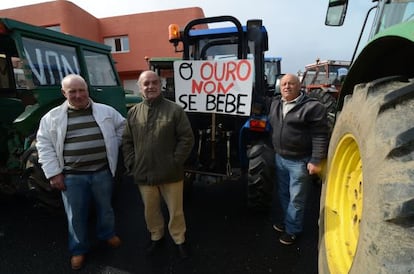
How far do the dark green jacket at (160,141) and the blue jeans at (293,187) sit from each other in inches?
39.4

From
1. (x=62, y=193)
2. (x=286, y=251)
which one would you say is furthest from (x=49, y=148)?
(x=286, y=251)

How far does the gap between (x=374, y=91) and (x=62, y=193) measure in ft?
8.50

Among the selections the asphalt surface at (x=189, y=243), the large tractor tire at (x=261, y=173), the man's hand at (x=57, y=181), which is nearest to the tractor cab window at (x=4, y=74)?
the asphalt surface at (x=189, y=243)

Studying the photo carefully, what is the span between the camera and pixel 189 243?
3068 mm

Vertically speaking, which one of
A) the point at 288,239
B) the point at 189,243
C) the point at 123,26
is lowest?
the point at 189,243

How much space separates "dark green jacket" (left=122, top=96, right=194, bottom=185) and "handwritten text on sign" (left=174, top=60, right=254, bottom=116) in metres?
0.68

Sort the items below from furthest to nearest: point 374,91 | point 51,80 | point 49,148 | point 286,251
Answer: point 51,80
point 286,251
point 49,148
point 374,91

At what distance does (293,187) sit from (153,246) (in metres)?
1.48

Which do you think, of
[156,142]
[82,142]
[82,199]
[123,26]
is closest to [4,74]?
[82,142]

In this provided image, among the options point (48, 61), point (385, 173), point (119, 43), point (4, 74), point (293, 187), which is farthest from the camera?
point (119, 43)

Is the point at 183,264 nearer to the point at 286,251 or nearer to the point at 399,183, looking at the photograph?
the point at 286,251

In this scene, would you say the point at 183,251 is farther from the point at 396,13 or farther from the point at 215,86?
the point at 396,13

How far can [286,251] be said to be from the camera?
2.88 metres

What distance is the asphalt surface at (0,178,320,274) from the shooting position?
2.70 m
